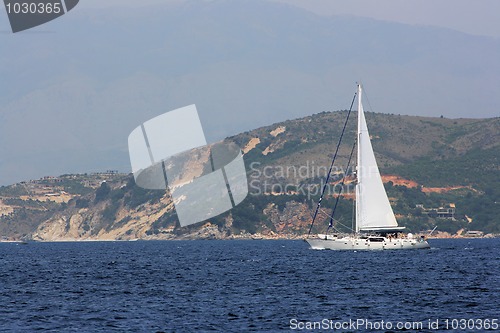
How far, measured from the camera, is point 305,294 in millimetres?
63594

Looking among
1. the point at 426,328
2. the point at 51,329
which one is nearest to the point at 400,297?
the point at 426,328

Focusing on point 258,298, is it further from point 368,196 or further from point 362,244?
point 362,244

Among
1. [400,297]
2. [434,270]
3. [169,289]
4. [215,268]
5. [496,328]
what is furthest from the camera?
[215,268]

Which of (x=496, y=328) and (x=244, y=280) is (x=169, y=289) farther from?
(x=496, y=328)

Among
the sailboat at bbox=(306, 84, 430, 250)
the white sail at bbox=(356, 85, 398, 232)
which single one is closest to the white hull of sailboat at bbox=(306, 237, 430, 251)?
the sailboat at bbox=(306, 84, 430, 250)

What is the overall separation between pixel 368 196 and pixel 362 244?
625cm

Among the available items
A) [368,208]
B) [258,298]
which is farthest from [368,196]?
[258,298]

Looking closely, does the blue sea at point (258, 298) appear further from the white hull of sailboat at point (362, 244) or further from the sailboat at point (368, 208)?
the white hull of sailboat at point (362, 244)

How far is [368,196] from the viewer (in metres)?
109

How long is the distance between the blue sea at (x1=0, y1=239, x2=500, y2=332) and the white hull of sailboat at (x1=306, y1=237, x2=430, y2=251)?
14.3m

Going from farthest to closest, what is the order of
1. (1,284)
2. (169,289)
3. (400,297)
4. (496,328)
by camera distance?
(1,284) < (169,289) < (400,297) < (496,328)

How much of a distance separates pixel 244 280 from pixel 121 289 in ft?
38.4

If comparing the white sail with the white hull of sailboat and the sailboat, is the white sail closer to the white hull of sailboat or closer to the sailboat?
the sailboat

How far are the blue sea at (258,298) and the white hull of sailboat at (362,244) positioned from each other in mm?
14330
